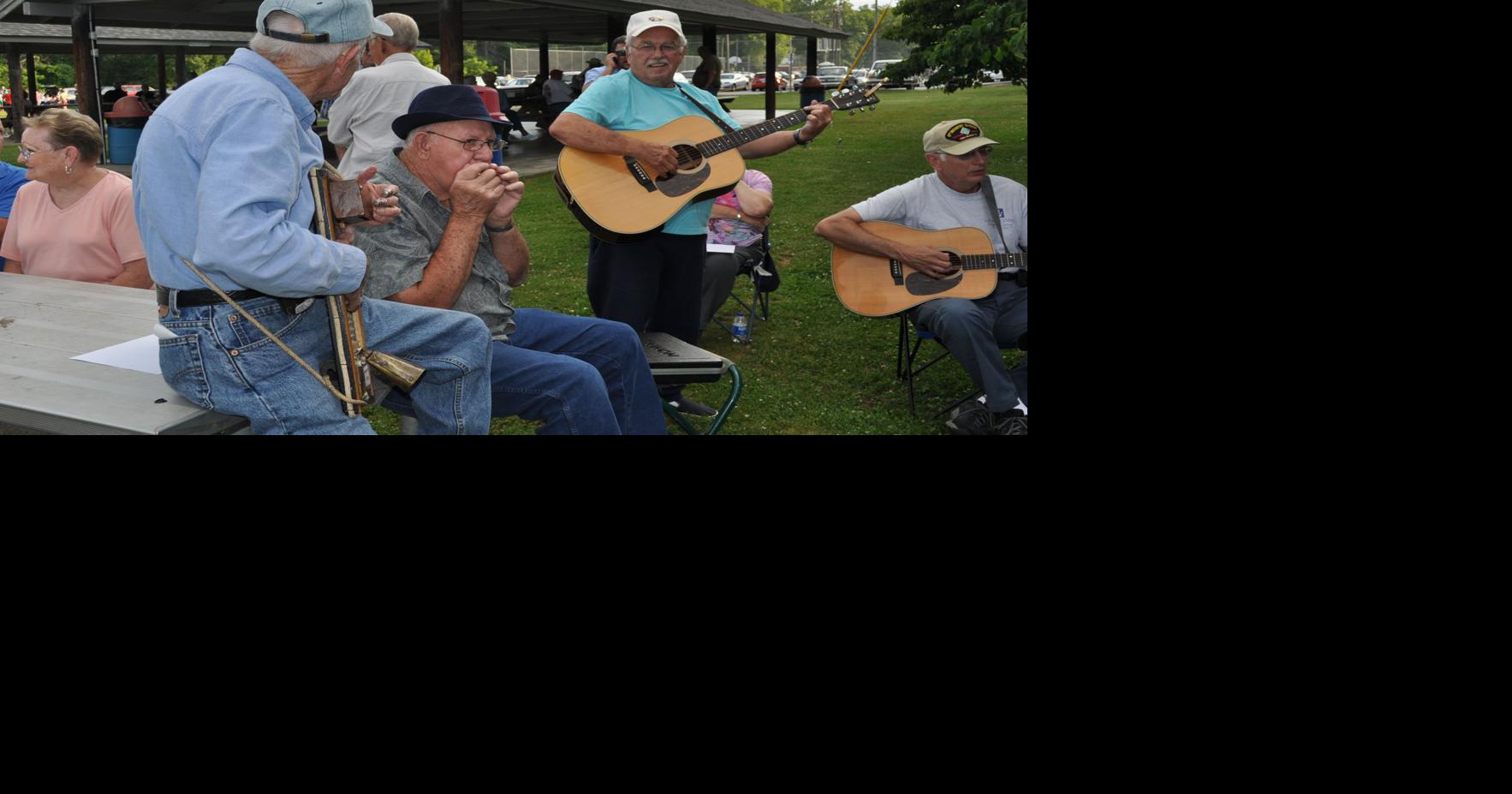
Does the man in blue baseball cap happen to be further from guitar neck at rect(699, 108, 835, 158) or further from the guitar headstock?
the guitar headstock

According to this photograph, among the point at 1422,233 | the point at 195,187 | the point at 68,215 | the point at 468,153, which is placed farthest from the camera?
the point at 68,215

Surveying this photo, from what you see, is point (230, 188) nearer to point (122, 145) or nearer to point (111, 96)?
point (122, 145)

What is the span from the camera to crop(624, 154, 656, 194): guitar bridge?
4176 mm

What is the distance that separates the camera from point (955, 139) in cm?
459

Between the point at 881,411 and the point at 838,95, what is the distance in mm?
1279

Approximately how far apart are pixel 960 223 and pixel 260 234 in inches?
119

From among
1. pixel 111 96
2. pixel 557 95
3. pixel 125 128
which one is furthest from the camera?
pixel 111 96

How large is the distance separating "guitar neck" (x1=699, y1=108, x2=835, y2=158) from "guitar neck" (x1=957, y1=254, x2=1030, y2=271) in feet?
2.55

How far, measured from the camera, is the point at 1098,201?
5.47 feet

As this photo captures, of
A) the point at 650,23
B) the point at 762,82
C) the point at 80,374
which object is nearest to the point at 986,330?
the point at 650,23

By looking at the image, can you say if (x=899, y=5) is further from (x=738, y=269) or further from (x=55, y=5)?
(x=55, y=5)

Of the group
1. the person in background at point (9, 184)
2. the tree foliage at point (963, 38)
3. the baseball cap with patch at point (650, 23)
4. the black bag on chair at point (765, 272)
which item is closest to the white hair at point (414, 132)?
the baseball cap with patch at point (650, 23)

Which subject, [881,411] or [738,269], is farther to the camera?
[738,269]

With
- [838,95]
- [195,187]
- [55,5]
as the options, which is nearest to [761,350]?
[838,95]
